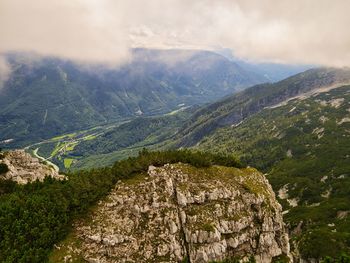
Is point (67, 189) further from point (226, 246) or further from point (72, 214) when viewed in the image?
point (226, 246)

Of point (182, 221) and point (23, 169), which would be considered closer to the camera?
point (182, 221)

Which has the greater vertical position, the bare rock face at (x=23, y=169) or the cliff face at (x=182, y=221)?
the bare rock face at (x=23, y=169)

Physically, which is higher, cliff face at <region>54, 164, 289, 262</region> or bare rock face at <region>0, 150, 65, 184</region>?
bare rock face at <region>0, 150, 65, 184</region>

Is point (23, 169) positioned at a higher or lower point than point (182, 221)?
higher

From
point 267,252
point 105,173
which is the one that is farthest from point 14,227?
point 267,252

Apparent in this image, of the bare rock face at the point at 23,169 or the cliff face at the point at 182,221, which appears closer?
the cliff face at the point at 182,221
